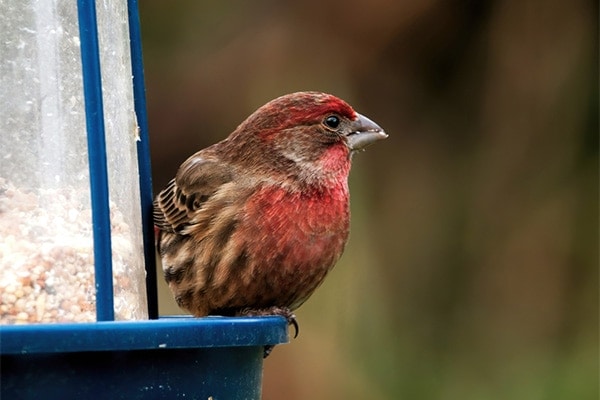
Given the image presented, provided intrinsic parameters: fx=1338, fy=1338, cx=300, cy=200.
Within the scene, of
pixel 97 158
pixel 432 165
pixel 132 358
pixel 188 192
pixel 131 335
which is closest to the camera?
pixel 131 335

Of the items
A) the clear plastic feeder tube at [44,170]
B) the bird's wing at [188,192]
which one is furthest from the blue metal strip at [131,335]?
the bird's wing at [188,192]

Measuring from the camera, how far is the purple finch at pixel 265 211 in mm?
5359

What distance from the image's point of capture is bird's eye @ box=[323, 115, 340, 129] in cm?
602

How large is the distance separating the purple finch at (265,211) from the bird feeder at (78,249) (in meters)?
0.89

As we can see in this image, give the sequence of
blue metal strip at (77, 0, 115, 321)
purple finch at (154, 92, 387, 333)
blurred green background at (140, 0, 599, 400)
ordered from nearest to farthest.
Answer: blue metal strip at (77, 0, 115, 321) → purple finch at (154, 92, 387, 333) → blurred green background at (140, 0, 599, 400)

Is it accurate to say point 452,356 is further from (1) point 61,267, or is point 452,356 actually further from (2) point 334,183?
(1) point 61,267

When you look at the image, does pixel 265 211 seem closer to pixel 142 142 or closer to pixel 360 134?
pixel 360 134

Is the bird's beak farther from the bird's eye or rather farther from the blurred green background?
the blurred green background

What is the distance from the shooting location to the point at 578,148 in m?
9.34

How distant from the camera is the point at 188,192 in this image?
565 centimetres

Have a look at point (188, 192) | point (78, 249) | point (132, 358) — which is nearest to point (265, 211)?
point (188, 192)

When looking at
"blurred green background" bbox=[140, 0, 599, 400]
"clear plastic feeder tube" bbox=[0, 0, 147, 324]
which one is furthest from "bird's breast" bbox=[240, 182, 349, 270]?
"blurred green background" bbox=[140, 0, 599, 400]

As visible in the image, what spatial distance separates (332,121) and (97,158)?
2370 mm

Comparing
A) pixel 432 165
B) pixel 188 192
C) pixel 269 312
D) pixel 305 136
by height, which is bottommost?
pixel 269 312
